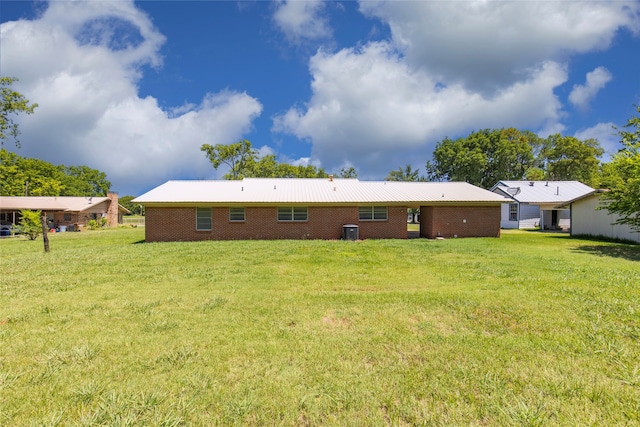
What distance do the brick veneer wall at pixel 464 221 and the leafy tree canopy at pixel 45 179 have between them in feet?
127

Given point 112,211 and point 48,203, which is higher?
point 48,203

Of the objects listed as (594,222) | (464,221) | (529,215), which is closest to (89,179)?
(464,221)

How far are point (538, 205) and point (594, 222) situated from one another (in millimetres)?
10581

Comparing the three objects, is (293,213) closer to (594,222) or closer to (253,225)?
(253,225)

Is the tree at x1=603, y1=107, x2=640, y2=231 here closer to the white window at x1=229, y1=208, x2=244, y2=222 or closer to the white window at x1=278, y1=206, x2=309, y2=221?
the white window at x1=278, y1=206, x2=309, y2=221

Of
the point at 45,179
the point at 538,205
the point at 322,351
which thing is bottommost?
the point at 322,351

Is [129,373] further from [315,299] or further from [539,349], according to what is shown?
[539,349]

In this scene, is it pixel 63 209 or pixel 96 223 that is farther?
pixel 96 223

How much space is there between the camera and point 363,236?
62.3 feet

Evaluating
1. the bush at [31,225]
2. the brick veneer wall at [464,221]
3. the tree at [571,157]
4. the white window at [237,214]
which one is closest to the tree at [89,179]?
the bush at [31,225]

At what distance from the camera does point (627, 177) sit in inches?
585

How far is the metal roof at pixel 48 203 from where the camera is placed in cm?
3266

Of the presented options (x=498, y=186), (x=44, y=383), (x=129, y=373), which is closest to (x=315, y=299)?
(x=129, y=373)

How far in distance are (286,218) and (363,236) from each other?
4836 mm
